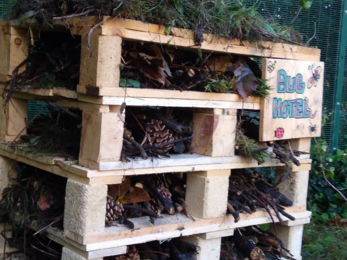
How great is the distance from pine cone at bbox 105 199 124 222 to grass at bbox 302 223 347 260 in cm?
193

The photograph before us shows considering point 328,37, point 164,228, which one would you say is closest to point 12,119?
point 164,228

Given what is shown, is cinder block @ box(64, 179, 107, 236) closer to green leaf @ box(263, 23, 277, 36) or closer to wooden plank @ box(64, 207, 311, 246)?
wooden plank @ box(64, 207, 311, 246)

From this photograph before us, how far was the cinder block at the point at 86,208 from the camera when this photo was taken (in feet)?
8.45

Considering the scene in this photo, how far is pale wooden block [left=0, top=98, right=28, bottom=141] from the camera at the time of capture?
10.6ft

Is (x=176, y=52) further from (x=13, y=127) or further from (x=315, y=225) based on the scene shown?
(x=315, y=225)

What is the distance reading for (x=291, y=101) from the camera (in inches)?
132

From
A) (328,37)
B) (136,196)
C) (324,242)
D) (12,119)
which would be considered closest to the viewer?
(136,196)

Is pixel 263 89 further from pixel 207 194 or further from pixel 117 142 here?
pixel 117 142

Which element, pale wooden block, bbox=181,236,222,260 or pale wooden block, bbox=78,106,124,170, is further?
pale wooden block, bbox=181,236,222,260

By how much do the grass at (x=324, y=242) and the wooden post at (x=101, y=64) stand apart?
2.46 meters

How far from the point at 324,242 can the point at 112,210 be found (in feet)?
7.67

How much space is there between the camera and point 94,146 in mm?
2590

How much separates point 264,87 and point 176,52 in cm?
62

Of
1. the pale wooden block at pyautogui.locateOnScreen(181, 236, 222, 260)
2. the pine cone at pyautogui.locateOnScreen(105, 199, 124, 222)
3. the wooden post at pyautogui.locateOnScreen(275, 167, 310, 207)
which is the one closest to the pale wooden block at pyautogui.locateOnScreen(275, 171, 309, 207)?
the wooden post at pyautogui.locateOnScreen(275, 167, 310, 207)
